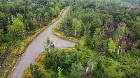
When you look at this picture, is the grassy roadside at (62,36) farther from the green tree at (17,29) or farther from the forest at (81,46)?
the green tree at (17,29)

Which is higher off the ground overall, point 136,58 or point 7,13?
point 7,13

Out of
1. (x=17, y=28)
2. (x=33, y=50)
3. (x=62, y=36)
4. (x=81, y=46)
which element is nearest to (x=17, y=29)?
(x=17, y=28)

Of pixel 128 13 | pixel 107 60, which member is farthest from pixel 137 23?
pixel 107 60

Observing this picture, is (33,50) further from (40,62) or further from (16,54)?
(40,62)

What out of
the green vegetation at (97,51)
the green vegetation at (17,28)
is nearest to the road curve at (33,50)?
the green vegetation at (17,28)

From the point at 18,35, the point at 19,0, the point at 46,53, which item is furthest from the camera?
the point at 19,0

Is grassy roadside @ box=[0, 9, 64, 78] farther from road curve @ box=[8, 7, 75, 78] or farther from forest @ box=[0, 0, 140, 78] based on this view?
road curve @ box=[8, 7, 75, 78]

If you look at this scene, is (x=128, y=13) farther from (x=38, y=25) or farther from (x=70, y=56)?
(x=70, y=56)
